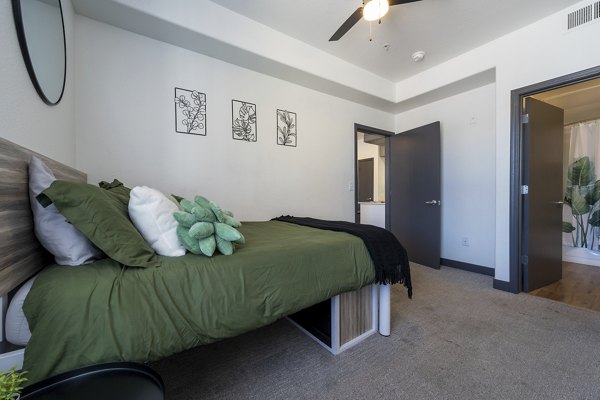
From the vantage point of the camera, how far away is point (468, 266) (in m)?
3.37

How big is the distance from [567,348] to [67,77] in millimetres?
3909

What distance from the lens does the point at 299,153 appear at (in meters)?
3.08

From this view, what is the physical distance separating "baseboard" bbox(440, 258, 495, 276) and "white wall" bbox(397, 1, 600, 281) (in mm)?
534

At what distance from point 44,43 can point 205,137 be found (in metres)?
1.25

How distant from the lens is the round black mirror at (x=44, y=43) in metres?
1.05

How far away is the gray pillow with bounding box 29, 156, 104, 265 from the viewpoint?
3.14 feet

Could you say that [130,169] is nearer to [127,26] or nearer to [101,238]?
[127,26]

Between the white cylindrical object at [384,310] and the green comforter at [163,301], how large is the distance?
602 mm

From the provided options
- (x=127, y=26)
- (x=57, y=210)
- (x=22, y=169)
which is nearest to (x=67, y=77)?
(x=127, y=26)

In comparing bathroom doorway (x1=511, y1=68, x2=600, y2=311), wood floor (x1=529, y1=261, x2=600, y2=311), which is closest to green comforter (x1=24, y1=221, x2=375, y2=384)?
bathroom doorway (x1=511, y1=68, x2=600, y2=311)

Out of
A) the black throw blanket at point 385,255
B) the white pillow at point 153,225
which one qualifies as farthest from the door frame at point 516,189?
the white pillow at point 153,225

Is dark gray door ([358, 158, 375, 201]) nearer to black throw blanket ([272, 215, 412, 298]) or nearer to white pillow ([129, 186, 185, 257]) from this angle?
black throw blanket ([272, 215, 412, 298])

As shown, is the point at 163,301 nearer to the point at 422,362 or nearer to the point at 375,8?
the point at 422,362

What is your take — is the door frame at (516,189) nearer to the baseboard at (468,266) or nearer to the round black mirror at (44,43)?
the baseboard at (468,266)
